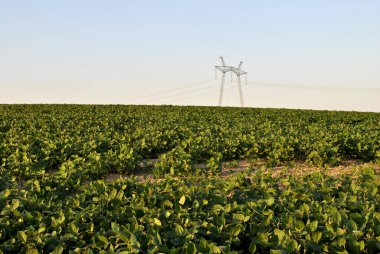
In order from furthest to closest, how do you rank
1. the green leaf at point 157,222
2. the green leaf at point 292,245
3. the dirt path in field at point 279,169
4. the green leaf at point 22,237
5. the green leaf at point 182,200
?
1. the dirt path in field at point 279,169
2. the green leaf at point 182,200
3. the green leaf at point 157,222
4. the green leaf at point 22,237
5. the green leaf at point 292,245

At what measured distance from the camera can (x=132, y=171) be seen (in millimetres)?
9500

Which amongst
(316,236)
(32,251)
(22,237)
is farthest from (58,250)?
(316,236)

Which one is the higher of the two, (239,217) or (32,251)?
(239,217)

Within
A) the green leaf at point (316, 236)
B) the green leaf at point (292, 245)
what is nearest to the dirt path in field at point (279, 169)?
the green leaf at point (316, 236)

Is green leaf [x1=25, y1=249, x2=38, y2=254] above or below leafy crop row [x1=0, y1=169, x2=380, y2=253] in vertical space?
below

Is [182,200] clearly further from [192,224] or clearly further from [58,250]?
[58,250]

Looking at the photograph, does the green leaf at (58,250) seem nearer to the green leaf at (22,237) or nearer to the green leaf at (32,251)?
the green leaf at (32,251)

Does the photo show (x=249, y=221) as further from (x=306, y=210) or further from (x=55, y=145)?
(x=55, y=145)

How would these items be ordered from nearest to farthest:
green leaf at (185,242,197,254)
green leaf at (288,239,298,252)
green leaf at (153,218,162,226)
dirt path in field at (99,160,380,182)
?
green leaf at (185,242,197,254), green leaf at (288,239,298,252), green leaf at (153,218,162,226), dirt path in field at (99,160,380,182)

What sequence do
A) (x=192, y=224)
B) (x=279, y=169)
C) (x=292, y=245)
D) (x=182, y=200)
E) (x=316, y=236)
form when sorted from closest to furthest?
(x=292, y=245) < (x=316, y=236) < (x=192, y=224) < (x=182, y=200) < (x=279, y=169)

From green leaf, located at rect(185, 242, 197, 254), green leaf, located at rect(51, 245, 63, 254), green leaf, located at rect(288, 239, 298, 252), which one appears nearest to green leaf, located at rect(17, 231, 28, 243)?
green leaf, located at rect(51, 245, 63, 254)

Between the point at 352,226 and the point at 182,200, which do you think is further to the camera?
the point at 182,200

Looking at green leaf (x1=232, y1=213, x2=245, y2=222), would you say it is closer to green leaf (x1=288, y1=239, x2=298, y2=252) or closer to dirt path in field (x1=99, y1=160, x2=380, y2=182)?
green leaf (x1=288, y1=239, x2=298, y2=252)

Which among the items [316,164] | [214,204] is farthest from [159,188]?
[316,164]
